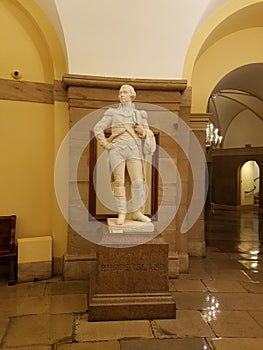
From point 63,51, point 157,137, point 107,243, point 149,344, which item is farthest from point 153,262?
point 63,51

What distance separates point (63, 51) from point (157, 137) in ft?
5.50

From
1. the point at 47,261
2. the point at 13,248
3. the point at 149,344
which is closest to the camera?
the point at 149,344

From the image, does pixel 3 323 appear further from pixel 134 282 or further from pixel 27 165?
pixel 27 165

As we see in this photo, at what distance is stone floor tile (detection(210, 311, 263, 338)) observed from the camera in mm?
2840

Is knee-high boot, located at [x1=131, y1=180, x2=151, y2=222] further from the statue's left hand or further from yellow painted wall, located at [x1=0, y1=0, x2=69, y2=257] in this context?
yellow painted wall, located at [x1=0, y1=0, x2=69, y2=257]

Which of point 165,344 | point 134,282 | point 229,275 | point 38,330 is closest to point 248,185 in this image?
point 229,275

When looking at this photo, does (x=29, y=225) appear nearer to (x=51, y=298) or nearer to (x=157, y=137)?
(x=51, y=298)

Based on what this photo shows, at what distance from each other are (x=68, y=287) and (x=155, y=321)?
4.34 ft

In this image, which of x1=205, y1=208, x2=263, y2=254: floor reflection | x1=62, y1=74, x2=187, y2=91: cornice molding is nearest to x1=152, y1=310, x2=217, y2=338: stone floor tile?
x1=205, y1=208, x2=263, y2=254: floor reflection

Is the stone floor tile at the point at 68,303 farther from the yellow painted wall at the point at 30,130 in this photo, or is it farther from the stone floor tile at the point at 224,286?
the stone floor tile at the point at 224,286

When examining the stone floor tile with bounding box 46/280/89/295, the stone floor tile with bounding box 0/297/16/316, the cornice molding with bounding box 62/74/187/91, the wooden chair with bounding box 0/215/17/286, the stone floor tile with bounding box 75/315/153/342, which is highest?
the cornice molding with bounding box 62/74/187/91

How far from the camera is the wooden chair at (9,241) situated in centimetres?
399

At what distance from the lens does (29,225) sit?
450cm

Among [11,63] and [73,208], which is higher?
[11,63]
